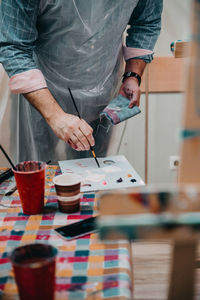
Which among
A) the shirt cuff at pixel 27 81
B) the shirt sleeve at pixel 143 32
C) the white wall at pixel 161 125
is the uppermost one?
the shirt sleeve at pixel 143 32

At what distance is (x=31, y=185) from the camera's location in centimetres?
94

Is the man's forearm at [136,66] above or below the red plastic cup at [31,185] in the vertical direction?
above

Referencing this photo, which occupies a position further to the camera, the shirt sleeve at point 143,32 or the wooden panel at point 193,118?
the shirt sleeve at point 143,32

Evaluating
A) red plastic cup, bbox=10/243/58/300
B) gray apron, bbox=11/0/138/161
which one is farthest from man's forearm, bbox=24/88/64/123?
red plastic cup, bbox=10/243/58/300

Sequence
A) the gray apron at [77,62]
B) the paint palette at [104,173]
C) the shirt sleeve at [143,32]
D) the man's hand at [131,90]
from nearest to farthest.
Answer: the paint palette at [104,173]
the gray apron at [77,62]
the man's hand at [131,90]
the shirt sleeve at [143,32]

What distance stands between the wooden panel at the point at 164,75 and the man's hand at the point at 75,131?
1.22m

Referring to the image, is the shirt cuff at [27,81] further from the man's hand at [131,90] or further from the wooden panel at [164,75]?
the wooden panel at [164,75]

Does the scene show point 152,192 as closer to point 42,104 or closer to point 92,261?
point 92,261

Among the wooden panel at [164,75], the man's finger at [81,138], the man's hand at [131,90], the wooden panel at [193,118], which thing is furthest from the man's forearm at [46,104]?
the wooden panel at [164,75]

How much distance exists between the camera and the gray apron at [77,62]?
4.85 feet

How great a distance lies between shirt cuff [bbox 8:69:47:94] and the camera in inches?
53.3

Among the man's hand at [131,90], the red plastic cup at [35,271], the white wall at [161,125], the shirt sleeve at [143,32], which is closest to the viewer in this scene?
the red plastic cup at [35,271]

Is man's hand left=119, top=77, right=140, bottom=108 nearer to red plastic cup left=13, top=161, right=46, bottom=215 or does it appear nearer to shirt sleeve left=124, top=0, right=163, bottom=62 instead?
shirt sleeve left=124, top=0, right=163, bottom=62

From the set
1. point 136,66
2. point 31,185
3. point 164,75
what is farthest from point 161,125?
point 31,185
